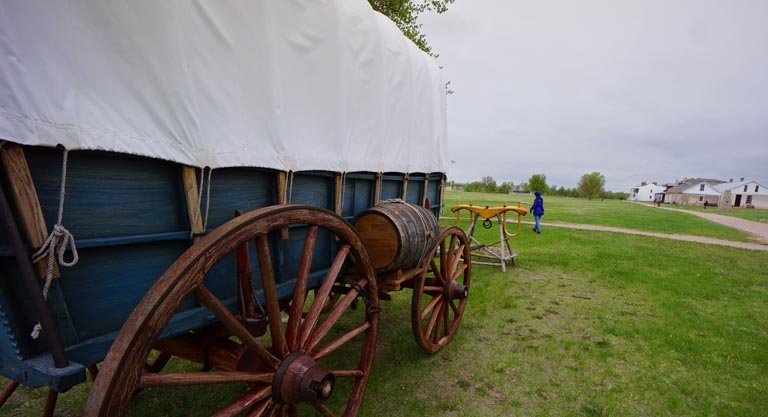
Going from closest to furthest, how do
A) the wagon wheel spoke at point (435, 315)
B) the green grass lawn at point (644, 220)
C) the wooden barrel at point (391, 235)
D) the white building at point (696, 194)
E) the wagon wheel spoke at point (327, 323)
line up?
1. the wagon wheel spoke at point (327, 323)
2. the wooden barrel at point (391, 235)
3. the wagon wheel spoke at point (435, 315)
4. the green grass lawn at point (644, 220)
5. the white building at point (696, 194)

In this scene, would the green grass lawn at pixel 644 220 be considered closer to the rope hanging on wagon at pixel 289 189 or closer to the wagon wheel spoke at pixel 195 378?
the rope hanging on wagon at pixel 289 189

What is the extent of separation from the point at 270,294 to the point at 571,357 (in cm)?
360

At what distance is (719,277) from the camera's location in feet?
24.8

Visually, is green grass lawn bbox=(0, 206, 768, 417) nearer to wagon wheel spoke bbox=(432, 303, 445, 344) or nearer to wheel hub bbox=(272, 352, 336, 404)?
wagon wheel spoke bbox=(432, 303, 445, 344)

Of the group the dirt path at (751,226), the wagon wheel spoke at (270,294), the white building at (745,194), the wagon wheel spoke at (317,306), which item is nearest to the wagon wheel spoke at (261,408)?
the wagon wheel spoke at (270,294)

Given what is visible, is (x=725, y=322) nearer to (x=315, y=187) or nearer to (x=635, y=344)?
(x=635, y=344)

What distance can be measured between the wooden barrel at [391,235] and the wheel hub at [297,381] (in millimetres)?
1003

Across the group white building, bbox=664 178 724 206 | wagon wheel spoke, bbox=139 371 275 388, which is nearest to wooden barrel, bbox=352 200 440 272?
wagon wheel spoke, bbox=139 371 275 388

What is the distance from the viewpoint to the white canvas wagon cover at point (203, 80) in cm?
122

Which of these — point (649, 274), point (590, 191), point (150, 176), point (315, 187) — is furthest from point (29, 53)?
point (590, 191)

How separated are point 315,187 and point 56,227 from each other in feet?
4.95

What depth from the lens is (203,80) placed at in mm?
1760

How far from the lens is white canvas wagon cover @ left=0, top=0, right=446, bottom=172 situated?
1.22 metres

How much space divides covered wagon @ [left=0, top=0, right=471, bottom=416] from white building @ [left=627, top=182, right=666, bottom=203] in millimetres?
113977
